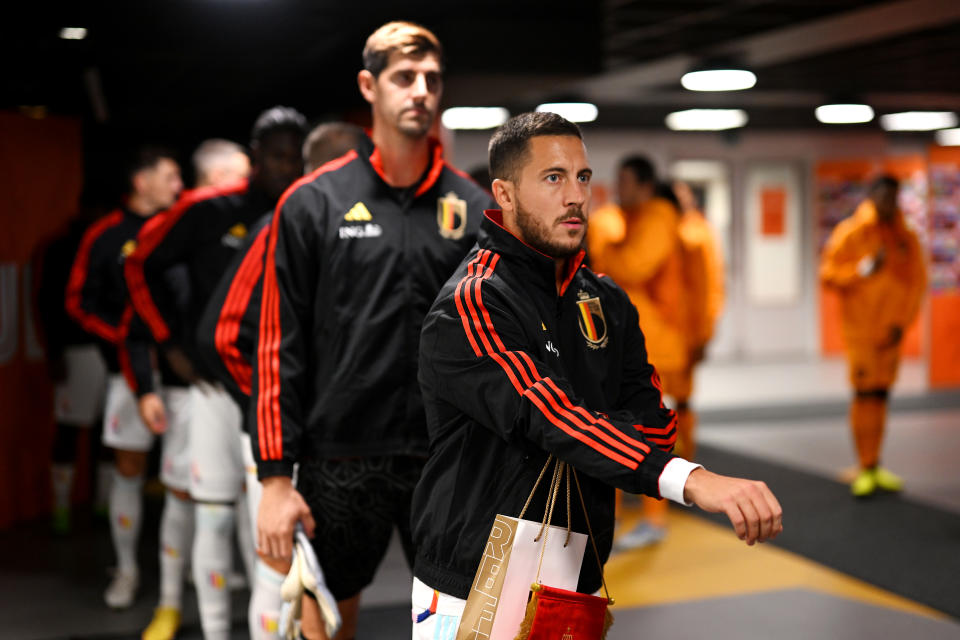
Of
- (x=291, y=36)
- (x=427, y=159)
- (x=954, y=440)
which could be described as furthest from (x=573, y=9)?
(x=954, y=440)

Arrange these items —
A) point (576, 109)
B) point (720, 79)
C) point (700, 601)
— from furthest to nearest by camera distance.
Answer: point (576, 109) < point (720, 79) < point (700, 601)

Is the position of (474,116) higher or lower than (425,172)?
higher

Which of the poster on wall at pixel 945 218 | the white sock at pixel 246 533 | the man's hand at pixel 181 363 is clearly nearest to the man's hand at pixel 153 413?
the man's hand at pixel 181 363

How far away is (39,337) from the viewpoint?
19.9 feet

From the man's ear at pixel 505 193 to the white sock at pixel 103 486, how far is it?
476 centimetres

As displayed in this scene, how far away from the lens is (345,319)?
2373 millimetres

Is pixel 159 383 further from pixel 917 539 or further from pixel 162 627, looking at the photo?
pixel 917 539

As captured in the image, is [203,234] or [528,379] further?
[203,234]

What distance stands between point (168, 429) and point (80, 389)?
2.00 meters

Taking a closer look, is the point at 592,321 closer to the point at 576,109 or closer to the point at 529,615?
the point at 529,615

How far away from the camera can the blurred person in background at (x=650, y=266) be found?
5215 mm

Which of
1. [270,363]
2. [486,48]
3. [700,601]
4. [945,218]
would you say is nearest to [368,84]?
[270,363]

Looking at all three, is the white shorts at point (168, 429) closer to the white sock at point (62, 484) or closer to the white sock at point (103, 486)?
the white sock at point (62, 484)

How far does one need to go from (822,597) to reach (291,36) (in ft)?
15.1
